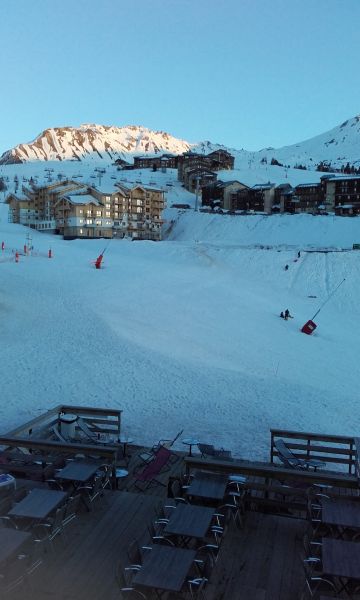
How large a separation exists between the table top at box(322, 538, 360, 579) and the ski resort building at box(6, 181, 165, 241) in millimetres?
72838

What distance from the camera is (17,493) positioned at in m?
8.08

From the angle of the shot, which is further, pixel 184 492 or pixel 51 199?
pixel 51 199

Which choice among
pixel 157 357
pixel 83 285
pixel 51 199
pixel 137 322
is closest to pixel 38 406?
pixel 157 357

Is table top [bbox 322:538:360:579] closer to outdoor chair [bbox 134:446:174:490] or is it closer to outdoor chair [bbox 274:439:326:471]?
outdoor chair [bbox 274:439:326:471]

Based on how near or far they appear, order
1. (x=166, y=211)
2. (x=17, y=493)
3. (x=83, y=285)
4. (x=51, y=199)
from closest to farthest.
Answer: (x=17, y=493), (x=83, y=285), (x=51, y=199), (x=166, y=211)

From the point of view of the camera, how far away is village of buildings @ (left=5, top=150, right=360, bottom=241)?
80750 mm

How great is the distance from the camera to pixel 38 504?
7527 millimetres

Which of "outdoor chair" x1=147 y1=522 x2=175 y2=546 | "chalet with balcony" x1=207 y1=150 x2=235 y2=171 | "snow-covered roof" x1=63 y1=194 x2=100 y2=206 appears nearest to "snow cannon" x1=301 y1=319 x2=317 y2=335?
"outdoor chair" x1=147 y1=522 x2=175 y2=546

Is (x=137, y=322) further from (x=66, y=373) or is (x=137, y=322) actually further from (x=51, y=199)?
(x=51, y=199)

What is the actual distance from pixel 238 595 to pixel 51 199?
294 ft

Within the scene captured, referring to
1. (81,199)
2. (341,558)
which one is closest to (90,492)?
(341,558)

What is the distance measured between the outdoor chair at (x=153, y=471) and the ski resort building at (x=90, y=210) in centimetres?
6868

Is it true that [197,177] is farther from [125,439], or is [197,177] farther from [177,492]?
[177,492]

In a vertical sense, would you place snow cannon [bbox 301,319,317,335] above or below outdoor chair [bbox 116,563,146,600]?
below
